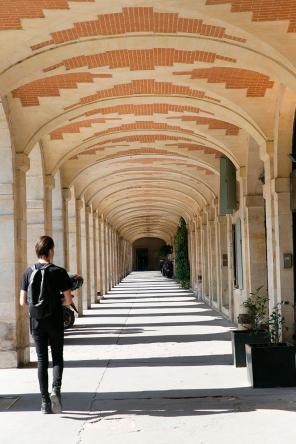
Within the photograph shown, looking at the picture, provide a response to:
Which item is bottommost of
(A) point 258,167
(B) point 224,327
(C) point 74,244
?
(B) point 224,327

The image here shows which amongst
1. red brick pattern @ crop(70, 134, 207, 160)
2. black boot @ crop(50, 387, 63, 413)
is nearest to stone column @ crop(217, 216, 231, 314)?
red brick pattern @ crop(70, 134, 207, 160)

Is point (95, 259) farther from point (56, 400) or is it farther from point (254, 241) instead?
point (56, 400)

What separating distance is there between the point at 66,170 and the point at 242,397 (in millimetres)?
7681

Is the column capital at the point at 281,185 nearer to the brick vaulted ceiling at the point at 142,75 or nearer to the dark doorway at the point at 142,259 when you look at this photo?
the brick vaulted ceiling at the point at 142,75

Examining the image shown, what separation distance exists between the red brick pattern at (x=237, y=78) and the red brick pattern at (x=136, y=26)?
128 centimetres

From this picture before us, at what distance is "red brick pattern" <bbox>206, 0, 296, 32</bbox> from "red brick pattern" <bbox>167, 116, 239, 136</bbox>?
3.91m

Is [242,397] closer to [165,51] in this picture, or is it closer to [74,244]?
[165,51]

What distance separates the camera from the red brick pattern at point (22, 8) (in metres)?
4.61

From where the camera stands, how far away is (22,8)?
4.69 metres

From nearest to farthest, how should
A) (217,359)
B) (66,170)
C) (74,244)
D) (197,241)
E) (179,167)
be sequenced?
1. (217,359)
2. (66,170)
3. (74,244)
4. (179,167)
5. (197,241)

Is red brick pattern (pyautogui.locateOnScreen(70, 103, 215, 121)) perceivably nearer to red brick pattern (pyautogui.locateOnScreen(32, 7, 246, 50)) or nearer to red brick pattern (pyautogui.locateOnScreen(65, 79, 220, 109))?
red brick pattern (pyautogui.locateOnScreen(65, 79, 220, 109))

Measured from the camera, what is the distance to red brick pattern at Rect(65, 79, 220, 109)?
729 centimetres

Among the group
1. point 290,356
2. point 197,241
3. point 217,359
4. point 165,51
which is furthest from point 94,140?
point 197,241

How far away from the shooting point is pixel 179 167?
13.5m
